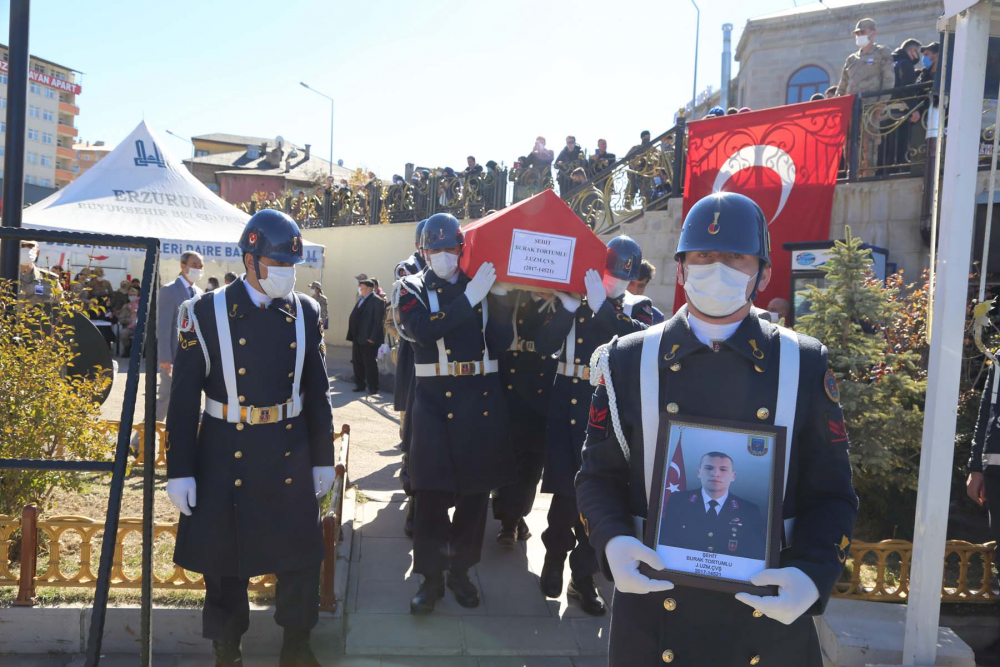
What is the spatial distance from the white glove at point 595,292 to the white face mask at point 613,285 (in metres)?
0.28

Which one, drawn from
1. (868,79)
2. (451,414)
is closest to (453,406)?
(451,414)

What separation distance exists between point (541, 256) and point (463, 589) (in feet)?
6.79

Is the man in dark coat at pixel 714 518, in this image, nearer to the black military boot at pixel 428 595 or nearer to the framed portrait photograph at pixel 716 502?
the framed portrait photograph at pixel 716 502

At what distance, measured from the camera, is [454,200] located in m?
16.6

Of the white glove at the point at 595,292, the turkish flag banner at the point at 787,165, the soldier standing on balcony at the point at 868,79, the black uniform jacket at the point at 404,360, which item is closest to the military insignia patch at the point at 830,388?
the white glove at the point at 595,292

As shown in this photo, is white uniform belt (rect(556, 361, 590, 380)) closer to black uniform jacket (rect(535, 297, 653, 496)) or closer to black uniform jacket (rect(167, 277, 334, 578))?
black uniform jacket (rect(535, 297, 653, 496))

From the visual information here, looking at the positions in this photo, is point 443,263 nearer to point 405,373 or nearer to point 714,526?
point 405,373

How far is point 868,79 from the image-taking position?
33.2 feet

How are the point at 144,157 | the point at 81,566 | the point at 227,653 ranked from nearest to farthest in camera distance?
the point at 227,653 < the point at 81,566 < the point at 144,157

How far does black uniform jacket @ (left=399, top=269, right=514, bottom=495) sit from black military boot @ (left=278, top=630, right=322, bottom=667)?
3.41 ft

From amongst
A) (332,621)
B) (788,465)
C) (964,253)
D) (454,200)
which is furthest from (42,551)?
(454,200)

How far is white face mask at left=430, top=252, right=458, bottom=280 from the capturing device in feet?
15.4

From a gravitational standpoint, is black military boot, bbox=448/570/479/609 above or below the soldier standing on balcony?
below

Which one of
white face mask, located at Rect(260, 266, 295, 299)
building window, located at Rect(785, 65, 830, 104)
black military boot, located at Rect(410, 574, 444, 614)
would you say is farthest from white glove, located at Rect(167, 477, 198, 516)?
building window, located at Rect(785, 65, 830, 104)
